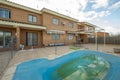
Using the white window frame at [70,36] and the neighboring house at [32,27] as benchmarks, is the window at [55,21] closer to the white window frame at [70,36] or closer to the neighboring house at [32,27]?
the neighboring house at [32,27]

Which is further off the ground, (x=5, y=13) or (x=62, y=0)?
(x=62, y=0)

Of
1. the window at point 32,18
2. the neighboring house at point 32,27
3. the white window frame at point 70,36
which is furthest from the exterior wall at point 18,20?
the white window frame at point 70,36

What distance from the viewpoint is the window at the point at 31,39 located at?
49.7ft

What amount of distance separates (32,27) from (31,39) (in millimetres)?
2930

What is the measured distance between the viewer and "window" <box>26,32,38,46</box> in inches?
597

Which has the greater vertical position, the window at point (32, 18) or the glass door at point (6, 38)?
the window at point (32, 18)

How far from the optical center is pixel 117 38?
22.5m

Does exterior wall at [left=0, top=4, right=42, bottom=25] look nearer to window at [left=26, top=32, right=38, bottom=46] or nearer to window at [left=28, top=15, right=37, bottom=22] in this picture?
window at [left=28, top=15, right=37, bottom=22]

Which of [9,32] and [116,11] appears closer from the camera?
[9,32]

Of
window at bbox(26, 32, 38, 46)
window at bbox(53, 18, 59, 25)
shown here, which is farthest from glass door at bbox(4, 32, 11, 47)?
window at bbox(53, 18, 59, 25)

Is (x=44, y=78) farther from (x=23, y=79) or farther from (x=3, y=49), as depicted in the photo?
(x=3, y=49)

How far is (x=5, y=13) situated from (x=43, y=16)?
6296 mm

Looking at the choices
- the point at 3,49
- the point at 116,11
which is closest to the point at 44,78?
the point at 3,49

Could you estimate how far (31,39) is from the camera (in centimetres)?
1562
